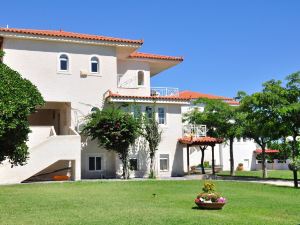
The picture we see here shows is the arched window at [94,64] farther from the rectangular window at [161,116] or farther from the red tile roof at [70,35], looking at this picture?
the rectangular window at [161,116]

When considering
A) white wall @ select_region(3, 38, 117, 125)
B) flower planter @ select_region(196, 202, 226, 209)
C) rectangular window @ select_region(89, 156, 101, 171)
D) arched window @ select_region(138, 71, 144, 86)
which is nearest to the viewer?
flower planter @ select_region(196, 202, 226, 209)

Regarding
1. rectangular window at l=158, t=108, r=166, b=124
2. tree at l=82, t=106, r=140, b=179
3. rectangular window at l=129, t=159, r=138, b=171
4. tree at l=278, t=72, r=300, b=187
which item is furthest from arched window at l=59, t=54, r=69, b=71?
tree at l=278, t=72, r=300, b=187

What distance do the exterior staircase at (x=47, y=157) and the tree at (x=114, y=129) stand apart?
1434mm

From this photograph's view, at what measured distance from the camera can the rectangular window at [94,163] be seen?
112 ft

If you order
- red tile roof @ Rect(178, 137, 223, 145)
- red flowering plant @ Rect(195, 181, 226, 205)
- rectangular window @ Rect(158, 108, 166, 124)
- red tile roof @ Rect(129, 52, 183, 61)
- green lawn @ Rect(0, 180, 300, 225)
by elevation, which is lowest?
green lawn @ Rect(0, 180, 300, 225)

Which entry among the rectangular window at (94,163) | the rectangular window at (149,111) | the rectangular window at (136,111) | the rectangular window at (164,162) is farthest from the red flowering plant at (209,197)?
the rectangular window at (164,162)

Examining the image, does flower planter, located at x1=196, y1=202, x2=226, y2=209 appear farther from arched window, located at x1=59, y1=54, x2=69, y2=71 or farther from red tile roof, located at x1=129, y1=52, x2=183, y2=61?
red tile roof, located at x1=129, y1=52, x2=183, y2=61

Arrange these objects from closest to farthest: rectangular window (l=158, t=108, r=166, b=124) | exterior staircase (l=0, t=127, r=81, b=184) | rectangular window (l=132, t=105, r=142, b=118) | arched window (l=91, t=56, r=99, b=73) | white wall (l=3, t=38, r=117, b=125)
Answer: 1. exterior staircase (l=0, t=127, r=81, b=184)
2. white wall (l=3, t=38, r=117, b=125)
3. rectangular window (l=132, t=105, r=142, b=118)
4. arched window (l=91, t=56, r=99, b=73)
5. rectangular window (l=158, t=108, r=166, b=124)

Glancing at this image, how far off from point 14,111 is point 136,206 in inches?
304

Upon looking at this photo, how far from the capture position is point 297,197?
22.2 m

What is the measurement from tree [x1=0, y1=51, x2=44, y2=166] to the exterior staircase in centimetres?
643

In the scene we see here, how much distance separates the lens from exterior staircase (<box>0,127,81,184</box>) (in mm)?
28500

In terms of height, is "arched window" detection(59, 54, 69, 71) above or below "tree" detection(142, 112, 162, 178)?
above

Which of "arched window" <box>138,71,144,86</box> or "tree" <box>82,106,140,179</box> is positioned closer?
"tree" <box>82,106,140,179</box>
